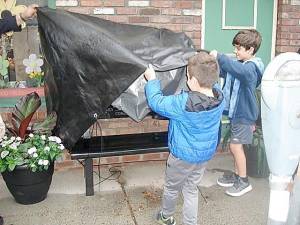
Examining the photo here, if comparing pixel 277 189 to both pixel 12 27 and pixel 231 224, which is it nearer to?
pixel 231 224

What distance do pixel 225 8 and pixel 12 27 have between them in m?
2.69

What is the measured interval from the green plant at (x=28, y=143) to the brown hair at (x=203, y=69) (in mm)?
1506

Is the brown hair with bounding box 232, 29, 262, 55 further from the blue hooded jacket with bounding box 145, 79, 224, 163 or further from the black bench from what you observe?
the black bench

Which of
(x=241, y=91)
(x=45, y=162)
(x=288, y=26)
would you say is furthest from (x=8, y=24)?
(x=288, y=26)

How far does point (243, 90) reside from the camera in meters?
3.84

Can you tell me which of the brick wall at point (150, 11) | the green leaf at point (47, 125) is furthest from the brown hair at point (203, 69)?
the brick wall at point (150, 11)

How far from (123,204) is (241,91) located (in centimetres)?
158

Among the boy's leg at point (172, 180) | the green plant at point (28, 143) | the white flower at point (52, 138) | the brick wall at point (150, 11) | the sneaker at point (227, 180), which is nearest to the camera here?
the boy's leg at point (172, 180)

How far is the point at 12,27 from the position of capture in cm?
323

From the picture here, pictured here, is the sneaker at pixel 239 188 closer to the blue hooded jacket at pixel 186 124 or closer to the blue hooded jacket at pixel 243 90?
the blue hooded jacket at pixel 243 90

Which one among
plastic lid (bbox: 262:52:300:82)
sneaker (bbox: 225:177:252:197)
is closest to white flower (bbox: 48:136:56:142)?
sneaker (bbox: 225:177:252:197)

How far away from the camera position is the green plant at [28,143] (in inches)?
138

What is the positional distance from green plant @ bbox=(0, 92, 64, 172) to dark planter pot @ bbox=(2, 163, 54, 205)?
0.09m

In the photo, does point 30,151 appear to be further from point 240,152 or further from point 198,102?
point 240,152
